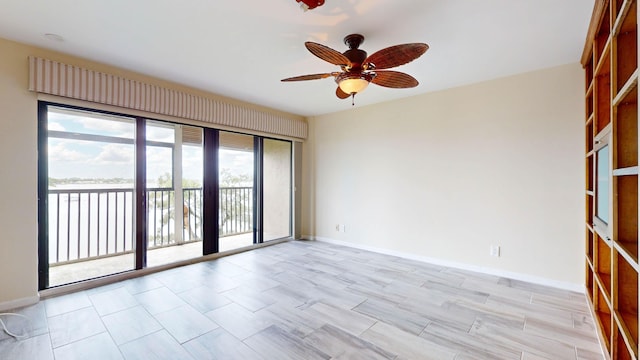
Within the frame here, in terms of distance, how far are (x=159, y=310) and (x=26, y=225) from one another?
153 centimetres

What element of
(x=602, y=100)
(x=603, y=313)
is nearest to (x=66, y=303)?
(x=603, y=313)

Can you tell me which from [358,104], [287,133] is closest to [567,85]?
[358,104]

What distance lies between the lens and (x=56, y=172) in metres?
2.89

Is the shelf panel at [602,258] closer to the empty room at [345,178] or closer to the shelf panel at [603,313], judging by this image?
the empty room at [345,178]

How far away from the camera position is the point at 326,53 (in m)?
2.03

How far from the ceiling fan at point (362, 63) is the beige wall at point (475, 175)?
1.54 m

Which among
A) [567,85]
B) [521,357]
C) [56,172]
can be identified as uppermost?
[567,85]

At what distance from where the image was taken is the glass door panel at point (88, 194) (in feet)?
9.59

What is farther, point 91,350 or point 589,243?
point 589,243

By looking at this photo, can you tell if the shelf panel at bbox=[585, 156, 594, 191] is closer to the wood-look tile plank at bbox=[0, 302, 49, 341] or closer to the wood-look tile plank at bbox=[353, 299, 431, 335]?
the wood-look tile plank at bbox=[353, 299, 431, 335]

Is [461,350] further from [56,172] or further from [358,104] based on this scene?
[56,172]

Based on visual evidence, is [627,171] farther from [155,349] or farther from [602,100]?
[155,349]

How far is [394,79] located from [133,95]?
2898mm

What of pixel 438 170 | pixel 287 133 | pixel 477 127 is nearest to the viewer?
pixel 477 127
